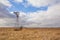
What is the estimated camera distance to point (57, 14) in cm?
459

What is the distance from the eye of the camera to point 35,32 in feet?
15.0

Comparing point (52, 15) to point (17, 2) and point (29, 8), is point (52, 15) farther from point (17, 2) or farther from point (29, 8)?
point (17, 2)

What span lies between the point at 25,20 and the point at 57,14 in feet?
2.78

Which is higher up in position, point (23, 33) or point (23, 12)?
point (23, 12)

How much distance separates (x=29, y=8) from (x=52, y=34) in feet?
2.94

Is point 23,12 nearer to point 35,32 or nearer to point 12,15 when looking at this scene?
point 12,15

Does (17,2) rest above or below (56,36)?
above

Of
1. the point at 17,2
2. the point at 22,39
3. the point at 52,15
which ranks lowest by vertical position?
the point at 22,39

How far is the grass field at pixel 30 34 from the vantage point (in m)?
4.47

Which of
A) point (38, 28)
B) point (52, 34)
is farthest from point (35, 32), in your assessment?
point (52, 34)

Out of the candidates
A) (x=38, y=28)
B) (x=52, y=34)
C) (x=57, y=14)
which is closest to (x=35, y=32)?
(x=38, y=28)

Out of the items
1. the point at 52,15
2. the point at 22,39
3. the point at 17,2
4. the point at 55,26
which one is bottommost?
the point at 22,39

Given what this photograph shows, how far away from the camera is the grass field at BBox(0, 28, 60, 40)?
447 cm

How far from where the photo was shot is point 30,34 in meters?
4.52
